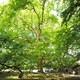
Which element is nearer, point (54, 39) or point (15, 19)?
point (54, 39)

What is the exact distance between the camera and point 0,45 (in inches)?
685

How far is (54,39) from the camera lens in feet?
72.8

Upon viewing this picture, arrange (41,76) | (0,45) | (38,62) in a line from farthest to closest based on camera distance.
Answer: (38,62) < (41,76) < (0,45)

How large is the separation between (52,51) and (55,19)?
15.8 ft

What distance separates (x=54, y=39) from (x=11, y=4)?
539 cm

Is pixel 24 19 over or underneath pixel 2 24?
over

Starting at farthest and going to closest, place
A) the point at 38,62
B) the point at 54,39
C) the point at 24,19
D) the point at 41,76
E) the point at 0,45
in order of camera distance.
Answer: the point at 24,19 < the point at 38,62 < the point at 41,76 < the point at 54,39 < the point at 0,45

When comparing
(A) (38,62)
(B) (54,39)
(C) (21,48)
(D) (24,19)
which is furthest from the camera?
(D) (24,19)

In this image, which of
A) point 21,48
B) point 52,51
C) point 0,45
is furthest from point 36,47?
point 0,45

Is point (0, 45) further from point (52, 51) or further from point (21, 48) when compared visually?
point (52, 51)

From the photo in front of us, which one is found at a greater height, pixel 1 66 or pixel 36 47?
pixel 36 47

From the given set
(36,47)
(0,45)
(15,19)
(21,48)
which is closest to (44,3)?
(15,19)

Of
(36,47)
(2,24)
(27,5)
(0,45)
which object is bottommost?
(0,45)

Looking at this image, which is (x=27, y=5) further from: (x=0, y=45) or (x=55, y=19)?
(x=0, y=45)
